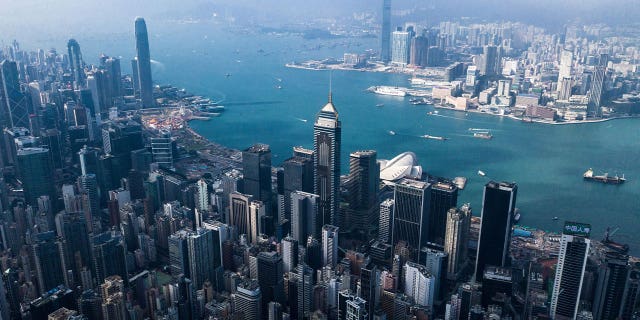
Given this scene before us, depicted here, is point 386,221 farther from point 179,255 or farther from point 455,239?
point 179,255

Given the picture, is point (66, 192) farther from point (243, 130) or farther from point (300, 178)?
point (243, 130)


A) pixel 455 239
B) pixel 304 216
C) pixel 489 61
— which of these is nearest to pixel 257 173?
pixel 304 216

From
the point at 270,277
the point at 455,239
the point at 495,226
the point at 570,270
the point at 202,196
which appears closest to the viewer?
the point at 570,270

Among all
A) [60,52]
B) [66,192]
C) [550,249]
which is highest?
[60,52]

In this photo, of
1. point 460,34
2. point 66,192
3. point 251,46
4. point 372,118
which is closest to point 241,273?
point 66,192

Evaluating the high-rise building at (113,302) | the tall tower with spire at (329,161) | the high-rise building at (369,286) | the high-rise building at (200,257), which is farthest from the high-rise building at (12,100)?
the high-rise building at (369,286)

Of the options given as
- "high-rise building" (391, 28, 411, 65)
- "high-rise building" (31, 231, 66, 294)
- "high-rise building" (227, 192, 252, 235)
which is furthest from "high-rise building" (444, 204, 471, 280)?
"high-rise building" (391, 28, 411, 65)

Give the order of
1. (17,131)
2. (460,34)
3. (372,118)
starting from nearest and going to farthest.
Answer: (17,131) < (372,118) < (460,34)
